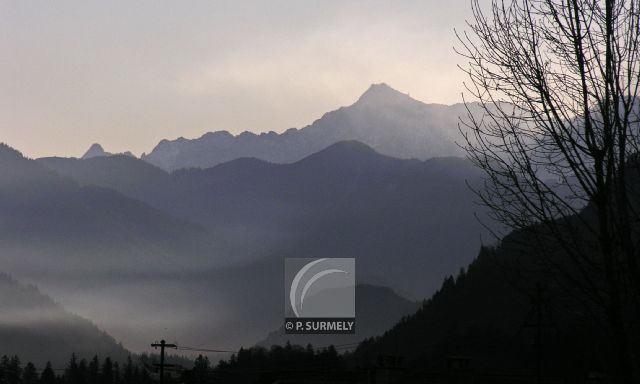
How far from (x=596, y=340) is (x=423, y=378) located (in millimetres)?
139957

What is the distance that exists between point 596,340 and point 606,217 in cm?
18549

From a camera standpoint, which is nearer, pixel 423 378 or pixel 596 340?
pixel 423 378

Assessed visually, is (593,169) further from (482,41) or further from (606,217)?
(482,41)

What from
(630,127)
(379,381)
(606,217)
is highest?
(630,127)

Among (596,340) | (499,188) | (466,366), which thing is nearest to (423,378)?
(466,366)

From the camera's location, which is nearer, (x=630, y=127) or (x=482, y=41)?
(x=630, y=127)

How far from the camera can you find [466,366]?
5625 centimetres

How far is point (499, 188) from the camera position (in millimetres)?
18797

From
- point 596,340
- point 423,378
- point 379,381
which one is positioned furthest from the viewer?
point 596,340

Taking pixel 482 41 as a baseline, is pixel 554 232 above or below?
below

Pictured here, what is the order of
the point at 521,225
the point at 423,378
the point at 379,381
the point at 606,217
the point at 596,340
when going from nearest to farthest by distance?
the point at 606,217
the point at 521,225
the point at 379,381
the point at 423,378
the point at 596,340

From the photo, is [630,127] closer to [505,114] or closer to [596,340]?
[505,114]

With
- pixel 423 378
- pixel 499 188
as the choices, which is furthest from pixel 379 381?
pixel 499 188

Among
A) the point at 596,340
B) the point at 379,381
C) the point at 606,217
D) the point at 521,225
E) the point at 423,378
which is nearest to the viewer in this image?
the point at 606,217
